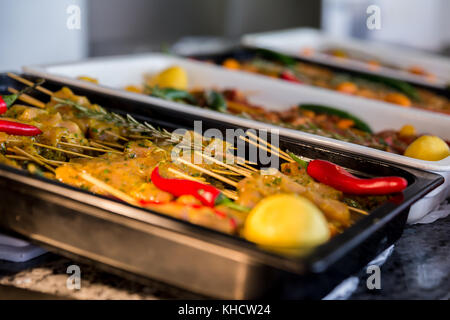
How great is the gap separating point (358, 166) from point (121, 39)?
4719 mm

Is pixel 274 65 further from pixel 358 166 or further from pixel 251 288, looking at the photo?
pixel 251 288

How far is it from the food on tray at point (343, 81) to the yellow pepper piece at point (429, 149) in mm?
1233

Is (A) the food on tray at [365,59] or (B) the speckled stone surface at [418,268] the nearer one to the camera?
(B) the speckled stone surface at [418,268]

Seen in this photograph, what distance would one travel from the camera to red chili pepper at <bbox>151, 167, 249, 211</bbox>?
5.16 feet

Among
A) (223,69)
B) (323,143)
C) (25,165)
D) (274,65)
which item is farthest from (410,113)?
(25,165)

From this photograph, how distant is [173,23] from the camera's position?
6.82m

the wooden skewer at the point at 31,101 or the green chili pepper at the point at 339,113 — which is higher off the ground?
the wooden skewer at the point at 31,101

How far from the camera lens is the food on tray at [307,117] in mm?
2555

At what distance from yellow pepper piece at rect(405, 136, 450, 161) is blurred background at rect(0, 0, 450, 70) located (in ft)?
6.05

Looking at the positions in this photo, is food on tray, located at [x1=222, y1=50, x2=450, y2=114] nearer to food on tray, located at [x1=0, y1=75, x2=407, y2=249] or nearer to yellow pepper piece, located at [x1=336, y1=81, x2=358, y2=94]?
yellow pepper piece, located at [x1=336, y1=81, x2=358, y2=94]

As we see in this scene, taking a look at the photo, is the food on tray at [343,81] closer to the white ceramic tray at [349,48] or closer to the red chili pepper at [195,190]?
the white ceramic tray at [349,48]

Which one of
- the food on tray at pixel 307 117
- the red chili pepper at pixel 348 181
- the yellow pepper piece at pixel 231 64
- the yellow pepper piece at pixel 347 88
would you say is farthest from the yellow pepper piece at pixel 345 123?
the yellow pepper piece at pixel 231 64

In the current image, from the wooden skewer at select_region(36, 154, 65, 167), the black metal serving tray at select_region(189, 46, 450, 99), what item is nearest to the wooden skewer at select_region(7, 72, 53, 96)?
the wooden skewer at select_region(36, 154, 65, 167)
